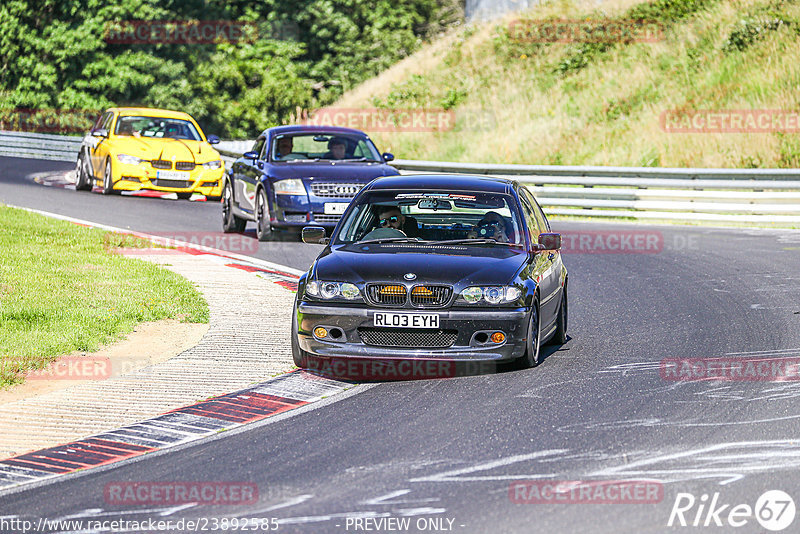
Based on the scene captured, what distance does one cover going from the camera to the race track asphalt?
19.2 ft

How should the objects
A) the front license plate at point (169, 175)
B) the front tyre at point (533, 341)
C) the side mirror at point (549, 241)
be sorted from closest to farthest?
1. the front tyre at point (533, 341)
2. the side mirror at point (549, 241)
3. the front license plate at point (169, 175)

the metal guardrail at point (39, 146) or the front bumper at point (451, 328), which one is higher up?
the front bumper at point (451, 328)

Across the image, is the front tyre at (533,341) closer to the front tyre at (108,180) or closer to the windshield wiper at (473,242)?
the windshield wiper at (473,242)

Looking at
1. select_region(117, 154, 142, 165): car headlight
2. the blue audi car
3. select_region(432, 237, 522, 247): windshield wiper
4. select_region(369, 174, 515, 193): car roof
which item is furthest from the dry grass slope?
select_region(432, 237, 522, 247): windshield wiper

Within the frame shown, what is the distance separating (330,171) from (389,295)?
9074 mm

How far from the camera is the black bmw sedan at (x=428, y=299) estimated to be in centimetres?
900

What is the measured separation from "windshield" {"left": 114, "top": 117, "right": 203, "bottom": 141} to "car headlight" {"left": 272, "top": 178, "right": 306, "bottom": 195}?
25.7ft

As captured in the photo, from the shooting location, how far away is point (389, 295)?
9.11m

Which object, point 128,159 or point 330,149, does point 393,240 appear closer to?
point 330,149

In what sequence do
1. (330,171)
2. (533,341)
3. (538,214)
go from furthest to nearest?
(330,171) < (538,214) < (533,341)

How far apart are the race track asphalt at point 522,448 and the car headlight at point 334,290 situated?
70 centimetres

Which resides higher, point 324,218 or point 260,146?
point 260,146

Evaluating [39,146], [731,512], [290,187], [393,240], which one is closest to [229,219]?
[290,187]

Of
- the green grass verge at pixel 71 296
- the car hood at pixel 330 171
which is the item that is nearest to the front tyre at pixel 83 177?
the green grass verge at pixel 71 296
